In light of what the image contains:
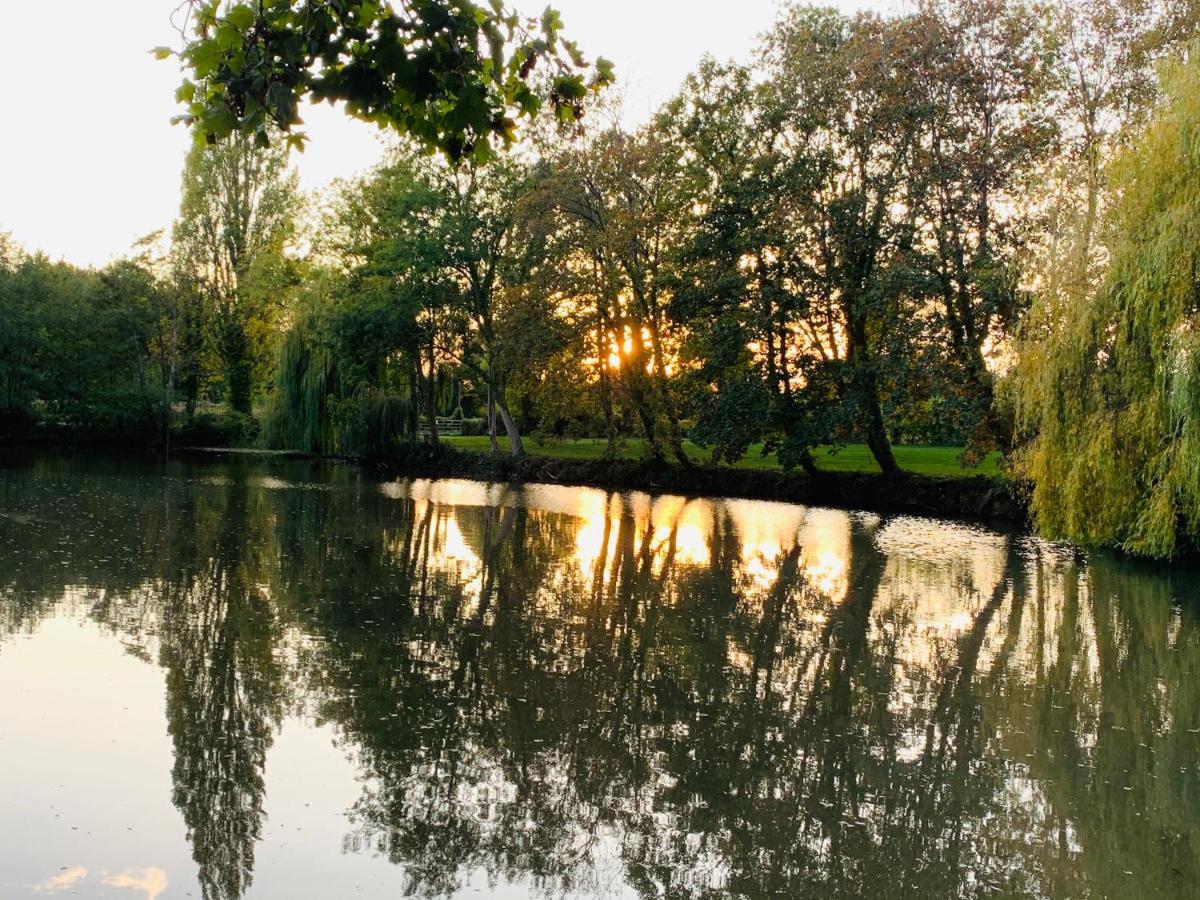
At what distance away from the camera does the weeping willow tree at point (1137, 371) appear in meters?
15.0

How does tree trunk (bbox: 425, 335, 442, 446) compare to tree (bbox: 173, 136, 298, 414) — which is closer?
tree trunk (bbox: 425, 335, 442, 446)

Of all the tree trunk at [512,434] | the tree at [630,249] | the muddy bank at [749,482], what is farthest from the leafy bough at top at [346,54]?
the tree trunk at [512,434]

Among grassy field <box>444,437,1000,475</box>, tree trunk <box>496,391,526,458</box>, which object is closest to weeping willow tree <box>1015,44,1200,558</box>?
grassy field <box>444,437,1000,475</box>

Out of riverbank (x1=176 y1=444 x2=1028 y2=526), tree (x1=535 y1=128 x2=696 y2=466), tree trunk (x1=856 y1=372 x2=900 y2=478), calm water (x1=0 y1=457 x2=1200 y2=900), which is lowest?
calm water (x1=0 y1=457 x2=1200 y2=900)

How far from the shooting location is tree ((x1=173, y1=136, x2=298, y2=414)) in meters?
49.7

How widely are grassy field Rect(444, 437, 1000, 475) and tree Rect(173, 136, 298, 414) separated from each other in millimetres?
12752

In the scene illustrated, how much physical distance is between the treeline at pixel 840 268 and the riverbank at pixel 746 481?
2.76 feet

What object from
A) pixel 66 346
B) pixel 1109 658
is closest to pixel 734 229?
pixel 1109 658

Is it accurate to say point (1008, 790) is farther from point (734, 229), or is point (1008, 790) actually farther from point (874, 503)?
point (734, 229)

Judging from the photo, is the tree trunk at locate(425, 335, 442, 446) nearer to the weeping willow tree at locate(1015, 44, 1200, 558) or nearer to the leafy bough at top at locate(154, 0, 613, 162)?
the weeping willow tree at locate(1015, 44, 1200, 558)

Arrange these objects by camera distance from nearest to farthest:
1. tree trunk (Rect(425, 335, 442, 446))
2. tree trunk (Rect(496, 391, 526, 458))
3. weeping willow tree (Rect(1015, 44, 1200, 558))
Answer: weeping willow tree (Rect(1015, 44, 1200, 558)) → tree trunk (Rect(496, 391, 526, 458)) → tree trunk (Rect(425, 335, 442, 446))

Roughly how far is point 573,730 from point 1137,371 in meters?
12.7

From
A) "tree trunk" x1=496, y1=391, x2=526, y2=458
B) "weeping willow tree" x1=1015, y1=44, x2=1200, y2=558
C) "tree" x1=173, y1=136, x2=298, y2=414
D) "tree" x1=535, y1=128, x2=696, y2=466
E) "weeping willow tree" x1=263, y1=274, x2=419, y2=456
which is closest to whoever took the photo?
"weeping willow tree" x1=1015, y1=44, x2=1200, y2=558

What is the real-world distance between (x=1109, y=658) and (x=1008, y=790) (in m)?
4.48
